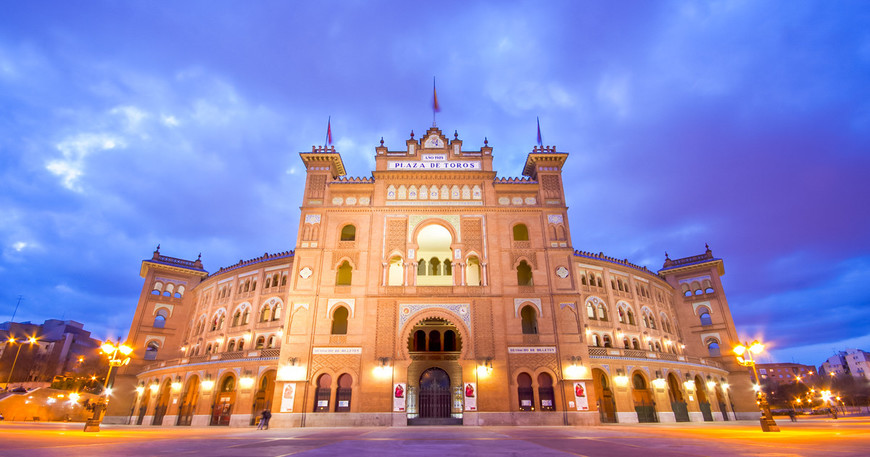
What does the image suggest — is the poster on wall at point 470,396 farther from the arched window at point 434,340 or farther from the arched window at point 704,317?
the arched window at point 704,317

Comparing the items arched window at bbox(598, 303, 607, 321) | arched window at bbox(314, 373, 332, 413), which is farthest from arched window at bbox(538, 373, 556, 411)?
arched window at bbox(314, 373, 332, 413)

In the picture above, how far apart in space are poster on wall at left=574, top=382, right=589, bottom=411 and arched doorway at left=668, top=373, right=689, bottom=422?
1293cm

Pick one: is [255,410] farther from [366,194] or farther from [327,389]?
[366,194]

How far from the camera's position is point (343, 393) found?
26.2 metres

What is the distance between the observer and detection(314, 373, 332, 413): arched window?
2575cm

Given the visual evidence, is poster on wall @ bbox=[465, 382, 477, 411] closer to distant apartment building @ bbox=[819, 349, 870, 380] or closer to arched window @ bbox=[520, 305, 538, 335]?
arched window @ bbox=[520, 305, 538, 335]

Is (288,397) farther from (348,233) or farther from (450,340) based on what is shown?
(450,340)

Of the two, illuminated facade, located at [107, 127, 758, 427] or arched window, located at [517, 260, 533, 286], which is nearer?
illuminated facade, located at [107, 127, 758, 427]

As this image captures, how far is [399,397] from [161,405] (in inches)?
963

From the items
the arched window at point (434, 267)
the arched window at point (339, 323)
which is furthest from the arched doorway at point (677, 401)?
A: the arched window at point (339, 323)

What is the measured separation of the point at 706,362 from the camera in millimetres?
38219

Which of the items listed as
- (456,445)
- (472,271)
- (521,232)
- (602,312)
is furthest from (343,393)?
(602,312)

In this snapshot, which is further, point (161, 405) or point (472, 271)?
point (161, 405)

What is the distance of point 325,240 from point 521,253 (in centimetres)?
1504
